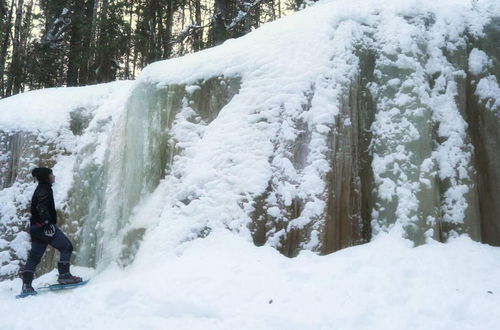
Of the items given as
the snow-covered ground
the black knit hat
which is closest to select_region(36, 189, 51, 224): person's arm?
the black knit hat

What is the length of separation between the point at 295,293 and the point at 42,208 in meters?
3.82

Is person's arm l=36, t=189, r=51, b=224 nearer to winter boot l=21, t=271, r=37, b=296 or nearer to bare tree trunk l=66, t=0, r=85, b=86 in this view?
winter boot l=21, t=271, r=37, b=296

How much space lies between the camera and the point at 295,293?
4.27 metres

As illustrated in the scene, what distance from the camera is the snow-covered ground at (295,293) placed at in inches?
149

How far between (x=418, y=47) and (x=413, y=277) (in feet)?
10.2

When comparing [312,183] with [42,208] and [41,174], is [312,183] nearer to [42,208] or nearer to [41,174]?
[42,208]

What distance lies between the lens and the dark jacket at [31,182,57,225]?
6.07 meters

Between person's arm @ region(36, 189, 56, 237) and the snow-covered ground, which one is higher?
person's arm @ region(36, 189, 56, 237)

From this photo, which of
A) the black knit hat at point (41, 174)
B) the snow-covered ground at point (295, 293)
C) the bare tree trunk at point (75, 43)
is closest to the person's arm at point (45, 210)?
the black knit hat at point (41, 174)

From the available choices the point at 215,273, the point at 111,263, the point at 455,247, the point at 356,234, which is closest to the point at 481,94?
the point at 455,247

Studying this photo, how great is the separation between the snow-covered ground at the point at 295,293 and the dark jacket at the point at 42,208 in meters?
1.19

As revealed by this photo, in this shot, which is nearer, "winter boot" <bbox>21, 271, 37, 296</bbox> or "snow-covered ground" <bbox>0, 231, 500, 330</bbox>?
"snow-covered ground" <bbox>0, 231, 500, 330</bbox>

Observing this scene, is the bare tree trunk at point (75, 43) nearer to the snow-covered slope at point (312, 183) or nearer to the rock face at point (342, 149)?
the snow-covered slope at point (312, 183)

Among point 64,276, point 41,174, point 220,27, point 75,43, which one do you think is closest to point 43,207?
point 41,174
